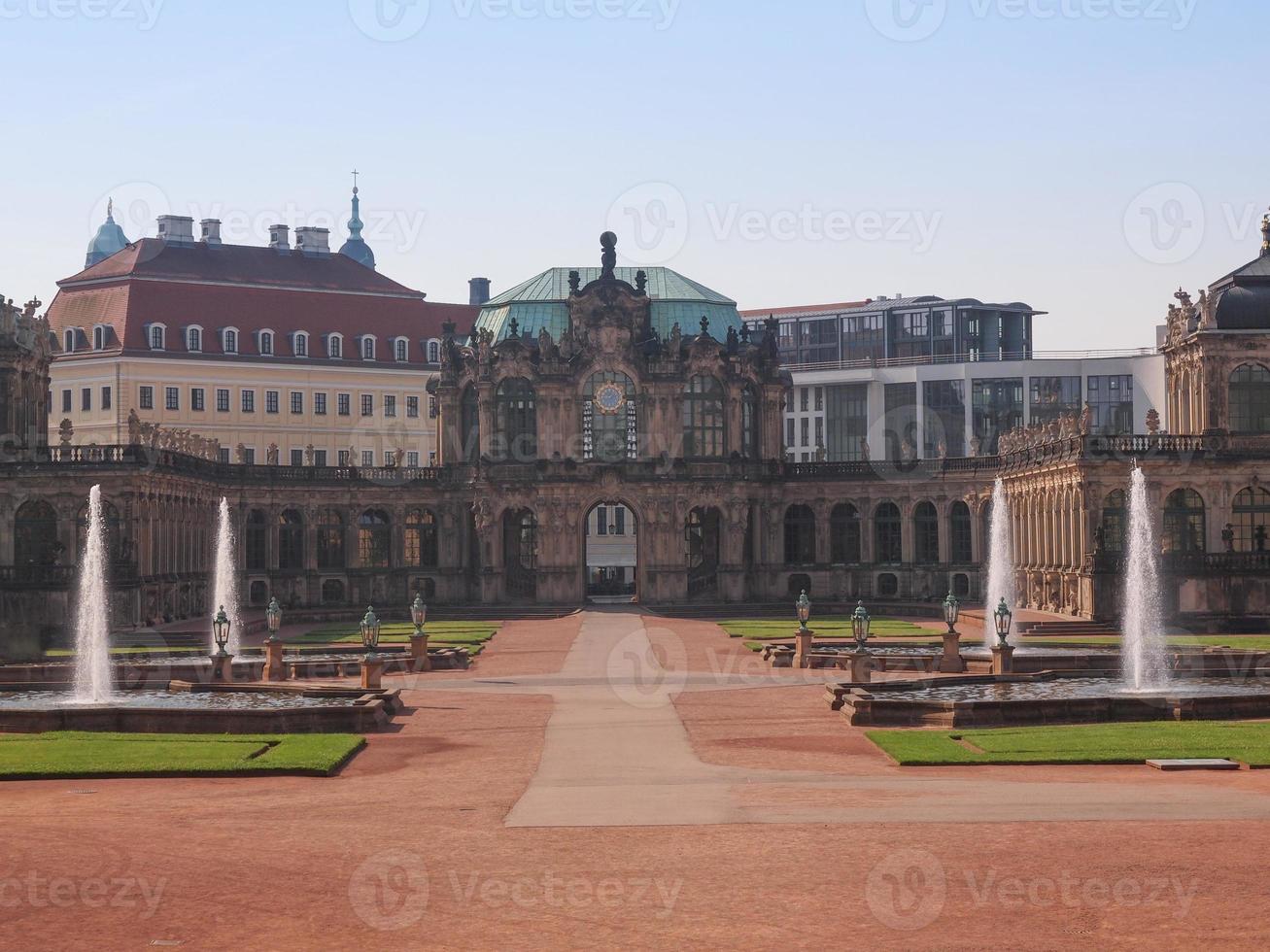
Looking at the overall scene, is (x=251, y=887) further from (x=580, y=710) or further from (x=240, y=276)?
(x=240, y=276)

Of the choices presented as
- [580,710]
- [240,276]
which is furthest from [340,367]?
[580,710]

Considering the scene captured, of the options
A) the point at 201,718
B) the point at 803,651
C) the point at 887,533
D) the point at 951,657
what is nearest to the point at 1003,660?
the point at 951,657

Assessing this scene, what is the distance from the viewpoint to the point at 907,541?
117 meters

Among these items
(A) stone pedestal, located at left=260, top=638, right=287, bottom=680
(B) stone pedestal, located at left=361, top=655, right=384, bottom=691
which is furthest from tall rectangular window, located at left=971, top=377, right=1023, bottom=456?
(B) stone pedestal, located at left=361, top=655, right=384, bottom=691

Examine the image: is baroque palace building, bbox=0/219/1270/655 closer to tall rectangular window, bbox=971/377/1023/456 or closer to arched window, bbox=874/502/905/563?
arched window, bbox=874/502/905/563

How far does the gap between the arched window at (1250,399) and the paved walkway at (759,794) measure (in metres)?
58.7

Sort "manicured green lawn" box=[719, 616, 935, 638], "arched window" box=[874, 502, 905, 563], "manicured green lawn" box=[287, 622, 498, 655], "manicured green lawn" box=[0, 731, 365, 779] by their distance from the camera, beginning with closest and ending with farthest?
1. "manicured green lawn" box=[0, 731, 365, 779]
2. "manicured green lawn" box=[287, 622, 498, 655]
3. "manicured green lawn" box=[719, 616, 935, 638]
4. "arched window" box=[874, 502, 905, 563]

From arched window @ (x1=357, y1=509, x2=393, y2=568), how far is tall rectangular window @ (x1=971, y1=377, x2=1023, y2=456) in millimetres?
72409

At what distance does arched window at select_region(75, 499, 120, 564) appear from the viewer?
310 feet

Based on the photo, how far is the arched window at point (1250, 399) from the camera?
324ft

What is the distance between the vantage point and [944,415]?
587ft

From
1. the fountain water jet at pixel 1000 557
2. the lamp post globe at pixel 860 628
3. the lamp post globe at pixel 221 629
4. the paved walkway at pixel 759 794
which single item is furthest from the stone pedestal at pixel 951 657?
the lamp post globe at pixel 221 629

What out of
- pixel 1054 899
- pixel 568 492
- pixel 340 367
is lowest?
pixel 1054 899

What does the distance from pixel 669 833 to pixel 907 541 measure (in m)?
85.8
